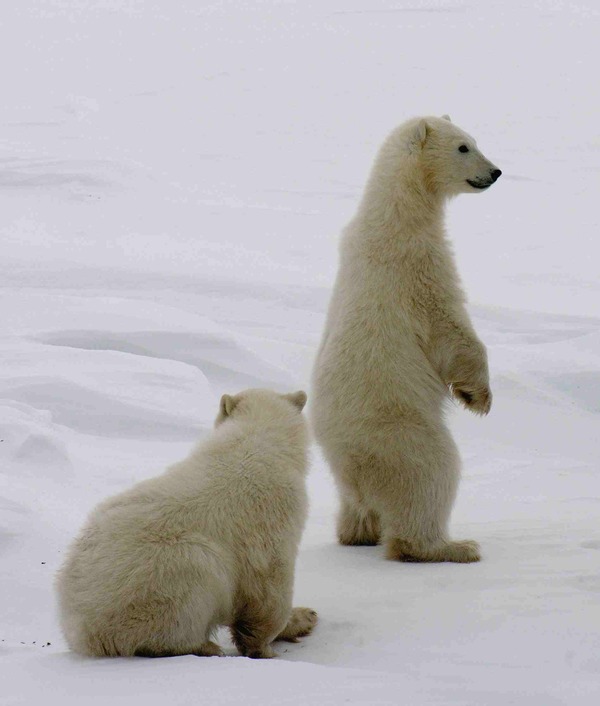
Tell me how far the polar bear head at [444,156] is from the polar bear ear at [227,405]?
1.75m

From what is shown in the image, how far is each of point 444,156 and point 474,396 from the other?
1.13 metres

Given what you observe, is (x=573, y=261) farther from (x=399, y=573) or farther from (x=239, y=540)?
(x=239, y=540)

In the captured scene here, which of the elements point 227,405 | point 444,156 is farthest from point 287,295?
point 227,405

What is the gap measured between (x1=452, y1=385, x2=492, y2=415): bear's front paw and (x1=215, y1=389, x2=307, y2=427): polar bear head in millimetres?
1266

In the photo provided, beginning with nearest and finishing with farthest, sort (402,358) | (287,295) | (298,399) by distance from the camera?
1. (298,399)
2. (402,358)
3. (287,295)

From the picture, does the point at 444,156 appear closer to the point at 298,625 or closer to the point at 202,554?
the point at 298,625

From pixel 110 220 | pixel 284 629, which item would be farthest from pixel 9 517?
pixel 110 220

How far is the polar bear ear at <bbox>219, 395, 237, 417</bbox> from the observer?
13.0 ft

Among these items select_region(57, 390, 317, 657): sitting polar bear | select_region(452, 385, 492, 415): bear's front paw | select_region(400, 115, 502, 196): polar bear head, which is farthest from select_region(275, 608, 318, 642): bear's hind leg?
select_region(400, 115, 502, 196): polar bear head

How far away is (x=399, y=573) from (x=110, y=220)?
8.15m

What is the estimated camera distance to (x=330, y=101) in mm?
19922

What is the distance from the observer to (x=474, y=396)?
5141mm

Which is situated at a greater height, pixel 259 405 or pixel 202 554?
pixel 259 405

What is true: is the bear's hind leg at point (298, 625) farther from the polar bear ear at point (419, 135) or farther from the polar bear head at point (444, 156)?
the polar bear ear at point (419, 135)
